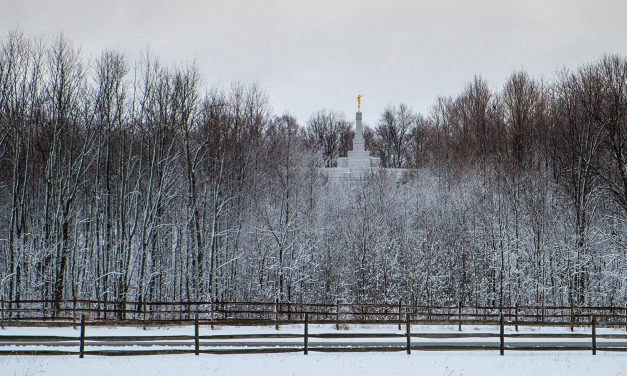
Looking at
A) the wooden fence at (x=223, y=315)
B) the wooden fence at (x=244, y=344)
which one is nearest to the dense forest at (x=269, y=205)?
the wooden fence at (x=223, y=315)

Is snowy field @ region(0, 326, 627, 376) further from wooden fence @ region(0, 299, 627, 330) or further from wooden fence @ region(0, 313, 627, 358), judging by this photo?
wooden fence @ region(0, 299, 627, 330)

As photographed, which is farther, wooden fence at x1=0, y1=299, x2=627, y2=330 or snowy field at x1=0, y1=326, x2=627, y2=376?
wooden fence at x1=0, y1=299, x2=627, y2=330

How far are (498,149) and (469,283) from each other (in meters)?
11.4

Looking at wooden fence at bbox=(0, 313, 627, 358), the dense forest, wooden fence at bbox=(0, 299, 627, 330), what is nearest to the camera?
wooden fence at bbox=(0, 313, 627, 358)

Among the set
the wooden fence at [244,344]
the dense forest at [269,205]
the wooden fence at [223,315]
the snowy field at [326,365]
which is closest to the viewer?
the snowy field at [326,365]

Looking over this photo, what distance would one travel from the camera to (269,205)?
126ft

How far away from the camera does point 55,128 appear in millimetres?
28906

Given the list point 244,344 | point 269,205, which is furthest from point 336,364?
point 269,205

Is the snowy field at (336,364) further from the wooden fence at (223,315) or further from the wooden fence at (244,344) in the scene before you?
the wooden fence at (223,315)

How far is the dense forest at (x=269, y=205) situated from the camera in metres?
30.1

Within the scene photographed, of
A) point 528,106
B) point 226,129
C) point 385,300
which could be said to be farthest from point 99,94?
point 528,106

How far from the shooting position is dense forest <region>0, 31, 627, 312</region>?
98.8 ft

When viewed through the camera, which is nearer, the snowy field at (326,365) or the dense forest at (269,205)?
the snowy field at (326,365)

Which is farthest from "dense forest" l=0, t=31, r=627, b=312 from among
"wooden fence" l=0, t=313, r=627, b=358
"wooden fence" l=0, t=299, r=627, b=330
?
"wooden fence" l=0, t=313, r=627, b=358
